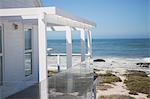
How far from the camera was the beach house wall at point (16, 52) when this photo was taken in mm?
5227

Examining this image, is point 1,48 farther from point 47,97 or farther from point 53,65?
point 53,65

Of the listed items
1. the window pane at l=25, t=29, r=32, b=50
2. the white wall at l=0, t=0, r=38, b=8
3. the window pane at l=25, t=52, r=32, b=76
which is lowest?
the window pane at l=25, t=52, r=32, b=76

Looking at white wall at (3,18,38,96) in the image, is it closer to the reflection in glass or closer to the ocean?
the reflection in glass

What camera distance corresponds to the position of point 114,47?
35281mm

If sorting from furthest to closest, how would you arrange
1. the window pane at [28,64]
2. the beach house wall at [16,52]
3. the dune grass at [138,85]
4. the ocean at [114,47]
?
1. the ocean at [114,47]
2. the dune grass at [138,85]
3. the window pane at [28,64]
4. the beach house wall at [16,52]

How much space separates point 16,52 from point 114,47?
98.5ft

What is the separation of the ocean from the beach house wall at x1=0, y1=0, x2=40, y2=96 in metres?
22.5

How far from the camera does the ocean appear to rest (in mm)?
30375

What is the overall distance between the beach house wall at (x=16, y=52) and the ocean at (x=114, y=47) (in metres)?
22.5

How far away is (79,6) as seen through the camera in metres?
28.9

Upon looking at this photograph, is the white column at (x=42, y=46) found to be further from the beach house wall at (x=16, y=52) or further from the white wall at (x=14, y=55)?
the white wall at (x=14, y=55)

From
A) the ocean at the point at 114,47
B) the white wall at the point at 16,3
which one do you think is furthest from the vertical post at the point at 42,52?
the ocean at the point at 114,47

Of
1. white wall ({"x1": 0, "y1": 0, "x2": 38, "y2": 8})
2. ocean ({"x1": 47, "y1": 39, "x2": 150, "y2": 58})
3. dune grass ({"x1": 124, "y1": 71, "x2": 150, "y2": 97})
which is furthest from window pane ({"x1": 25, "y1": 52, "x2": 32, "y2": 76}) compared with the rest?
ocean ({"x1": 47, "y1": 39, "x2": 150, "y2": 58})

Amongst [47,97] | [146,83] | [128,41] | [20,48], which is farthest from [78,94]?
[128,41]
